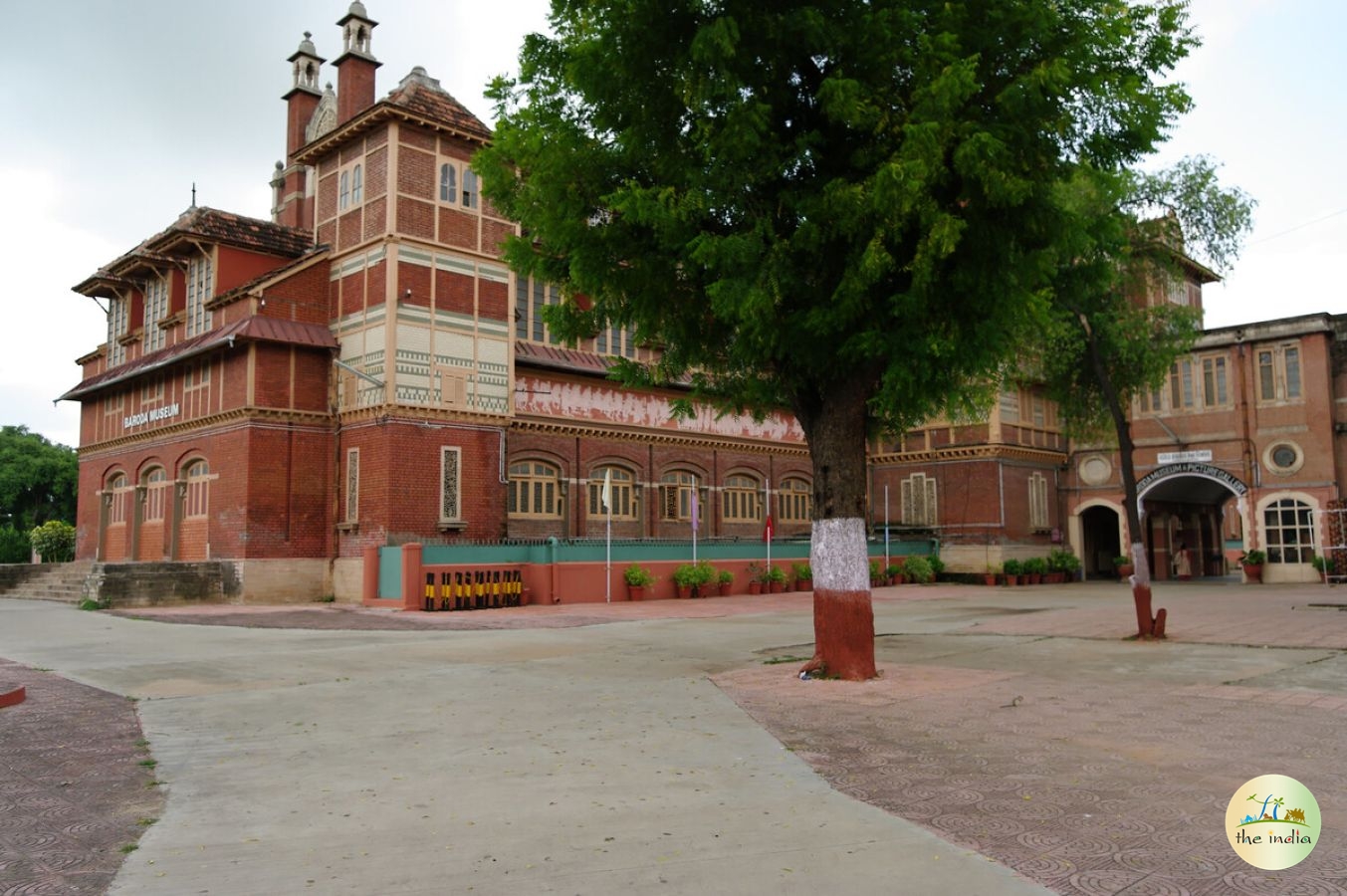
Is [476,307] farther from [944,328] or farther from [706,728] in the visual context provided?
[706,728]

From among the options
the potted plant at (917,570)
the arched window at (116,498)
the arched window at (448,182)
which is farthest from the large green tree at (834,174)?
the arched window at (116,498)

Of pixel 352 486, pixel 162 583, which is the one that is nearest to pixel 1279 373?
pixel 352 486

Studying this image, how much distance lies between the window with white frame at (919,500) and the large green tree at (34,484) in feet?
140

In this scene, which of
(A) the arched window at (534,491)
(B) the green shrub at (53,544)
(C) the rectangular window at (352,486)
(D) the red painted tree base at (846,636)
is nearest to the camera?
(D) the red painted tree base at (846,636)

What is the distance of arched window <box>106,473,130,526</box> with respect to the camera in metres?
32.3

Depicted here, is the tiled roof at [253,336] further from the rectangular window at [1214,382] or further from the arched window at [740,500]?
the rectangular window at [1214,382]

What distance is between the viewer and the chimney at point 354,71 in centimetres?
2986

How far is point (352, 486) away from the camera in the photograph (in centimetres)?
2667

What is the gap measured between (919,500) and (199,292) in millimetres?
25901

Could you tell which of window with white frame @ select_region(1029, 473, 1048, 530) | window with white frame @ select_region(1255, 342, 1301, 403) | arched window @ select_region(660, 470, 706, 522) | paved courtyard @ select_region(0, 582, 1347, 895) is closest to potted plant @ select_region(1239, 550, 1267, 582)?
window with white frame @ select_region(1255, 342, 1301, 403)

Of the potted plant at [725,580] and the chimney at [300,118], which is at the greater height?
the chimney at [300,118]
